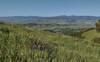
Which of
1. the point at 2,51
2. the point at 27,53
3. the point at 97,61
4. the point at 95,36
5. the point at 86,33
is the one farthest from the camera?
the point at 86,33

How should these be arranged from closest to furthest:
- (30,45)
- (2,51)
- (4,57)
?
1. (4,57)
2. (2,51)
3. (30,45)

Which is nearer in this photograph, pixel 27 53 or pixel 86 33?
pixel 27 53

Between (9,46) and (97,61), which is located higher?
(9,46)

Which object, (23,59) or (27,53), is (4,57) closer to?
(23,59)

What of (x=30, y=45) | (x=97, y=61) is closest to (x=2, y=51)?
(x=30, y=45)

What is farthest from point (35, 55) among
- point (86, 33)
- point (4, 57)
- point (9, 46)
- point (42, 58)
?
point (86, 33)

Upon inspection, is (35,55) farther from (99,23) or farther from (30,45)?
(99,23)

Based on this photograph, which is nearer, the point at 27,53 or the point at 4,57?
the point at 4,57

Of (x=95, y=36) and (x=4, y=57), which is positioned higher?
(x=4, y=57)

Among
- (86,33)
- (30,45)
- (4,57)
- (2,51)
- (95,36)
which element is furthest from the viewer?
(86,33)

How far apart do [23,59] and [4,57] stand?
40 cm

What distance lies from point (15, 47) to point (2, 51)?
66 cm

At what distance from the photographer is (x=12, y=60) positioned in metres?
5.78

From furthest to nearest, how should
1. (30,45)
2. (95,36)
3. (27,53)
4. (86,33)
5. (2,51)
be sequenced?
(86,33) → (95,36) → (30,45) → (27,53) → (2,51)
